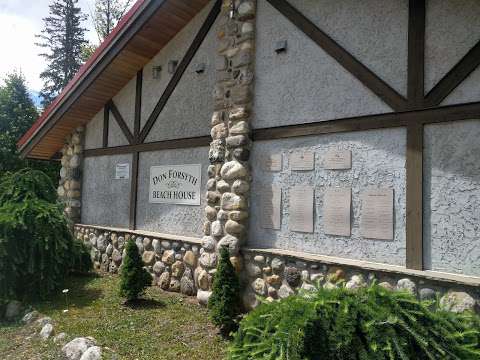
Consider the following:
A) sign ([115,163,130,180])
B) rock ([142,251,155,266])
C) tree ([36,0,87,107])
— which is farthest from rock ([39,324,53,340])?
tree ([36,0,87,107])

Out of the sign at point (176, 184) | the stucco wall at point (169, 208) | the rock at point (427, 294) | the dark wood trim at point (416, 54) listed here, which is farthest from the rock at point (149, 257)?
the dark wood trim at point (416, 54)

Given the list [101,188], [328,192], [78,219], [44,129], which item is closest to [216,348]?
[328,192]

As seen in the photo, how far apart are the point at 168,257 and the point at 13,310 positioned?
254 cm

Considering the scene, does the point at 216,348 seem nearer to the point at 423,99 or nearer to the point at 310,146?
the point at 310,146

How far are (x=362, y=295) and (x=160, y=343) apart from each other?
9.54ft

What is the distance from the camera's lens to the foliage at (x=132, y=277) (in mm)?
6055

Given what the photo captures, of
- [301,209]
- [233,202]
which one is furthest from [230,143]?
[301,209]

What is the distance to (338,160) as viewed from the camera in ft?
16.0

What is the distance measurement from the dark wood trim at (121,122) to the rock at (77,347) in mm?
4534

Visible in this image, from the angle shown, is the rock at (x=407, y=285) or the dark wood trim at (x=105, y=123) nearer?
the rock at (x=407, y=285)

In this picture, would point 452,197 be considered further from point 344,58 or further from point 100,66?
point 100,66

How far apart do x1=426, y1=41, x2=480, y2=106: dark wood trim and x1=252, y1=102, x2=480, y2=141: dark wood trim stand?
0.42 ft

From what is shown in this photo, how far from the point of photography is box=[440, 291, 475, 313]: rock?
354 centimetres

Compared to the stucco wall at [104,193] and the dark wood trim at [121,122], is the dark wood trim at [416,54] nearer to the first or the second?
the dark wood trim at [121,122]
